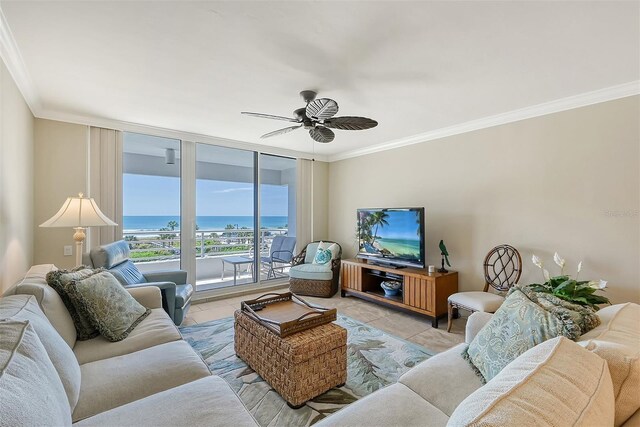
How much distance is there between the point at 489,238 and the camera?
3.36m

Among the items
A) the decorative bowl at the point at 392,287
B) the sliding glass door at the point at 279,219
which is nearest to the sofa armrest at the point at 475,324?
the decorative bowl at the point at 392,287

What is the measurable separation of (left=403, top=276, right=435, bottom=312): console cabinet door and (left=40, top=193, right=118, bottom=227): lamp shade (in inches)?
132

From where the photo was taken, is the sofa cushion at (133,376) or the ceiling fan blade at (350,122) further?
the ceiling fan blade at (350,122)

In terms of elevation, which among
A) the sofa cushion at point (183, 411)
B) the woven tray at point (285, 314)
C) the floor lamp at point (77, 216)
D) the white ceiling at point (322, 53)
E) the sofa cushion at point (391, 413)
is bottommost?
the sofa cushion at point (391, 413)

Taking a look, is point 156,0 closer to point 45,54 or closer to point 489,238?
point 45,54

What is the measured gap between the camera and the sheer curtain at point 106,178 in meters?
3.43

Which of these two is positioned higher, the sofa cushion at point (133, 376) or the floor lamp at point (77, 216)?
the floor lamp at point (77, 216)

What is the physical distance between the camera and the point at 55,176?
3.20 meters

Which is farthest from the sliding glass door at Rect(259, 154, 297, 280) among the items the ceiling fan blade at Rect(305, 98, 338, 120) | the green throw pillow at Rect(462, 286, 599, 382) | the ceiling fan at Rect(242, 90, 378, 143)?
the green throw pillow at Rect(462, 286, 599, 382)

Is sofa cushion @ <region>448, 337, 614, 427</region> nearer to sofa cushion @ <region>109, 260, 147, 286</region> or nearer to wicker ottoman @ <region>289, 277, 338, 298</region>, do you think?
sofa cushion @ <region>109, 260, 147, 286</region>

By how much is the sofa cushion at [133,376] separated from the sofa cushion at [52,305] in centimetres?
30

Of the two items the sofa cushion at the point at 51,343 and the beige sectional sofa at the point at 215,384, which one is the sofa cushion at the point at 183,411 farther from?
the sofa cushion at the point at 51,343

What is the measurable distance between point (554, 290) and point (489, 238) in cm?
102

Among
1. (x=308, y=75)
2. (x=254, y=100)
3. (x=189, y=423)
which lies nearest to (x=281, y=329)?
(x=189, y=423)
